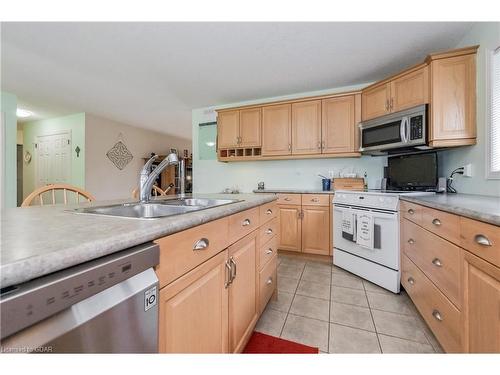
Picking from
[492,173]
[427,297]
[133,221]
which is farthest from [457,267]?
[133,221]

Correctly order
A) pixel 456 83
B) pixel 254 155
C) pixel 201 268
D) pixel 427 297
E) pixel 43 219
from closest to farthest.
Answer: pixel 43 219 < pixel 201 268 < pixel 427 297 < pixel 456 83 < pixel 254 155

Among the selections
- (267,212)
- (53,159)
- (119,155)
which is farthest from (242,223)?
(53,159)

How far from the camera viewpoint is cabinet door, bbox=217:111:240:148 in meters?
3.53

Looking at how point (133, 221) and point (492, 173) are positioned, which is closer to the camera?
point (133, 221)

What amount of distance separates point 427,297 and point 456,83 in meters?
1.83

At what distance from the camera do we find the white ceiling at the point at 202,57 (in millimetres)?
1950

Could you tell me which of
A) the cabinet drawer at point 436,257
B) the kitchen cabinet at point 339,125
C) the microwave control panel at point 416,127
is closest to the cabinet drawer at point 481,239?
the cabinet drawer at point 436,257

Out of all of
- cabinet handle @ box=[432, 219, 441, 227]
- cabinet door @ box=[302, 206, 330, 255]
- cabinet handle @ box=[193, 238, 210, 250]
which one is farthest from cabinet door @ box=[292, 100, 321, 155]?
cabinet handle @ box=[193, 238, 210, 250]

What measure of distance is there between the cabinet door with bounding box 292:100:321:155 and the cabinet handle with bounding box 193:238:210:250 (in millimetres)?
2549

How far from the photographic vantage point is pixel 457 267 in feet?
3.59

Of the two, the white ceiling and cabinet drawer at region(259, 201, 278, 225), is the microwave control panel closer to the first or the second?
the white ceiling

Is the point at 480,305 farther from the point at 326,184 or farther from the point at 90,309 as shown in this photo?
the point at 326,184
